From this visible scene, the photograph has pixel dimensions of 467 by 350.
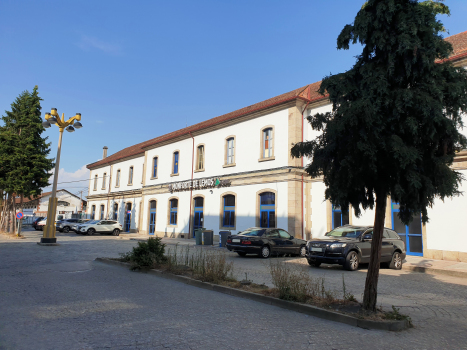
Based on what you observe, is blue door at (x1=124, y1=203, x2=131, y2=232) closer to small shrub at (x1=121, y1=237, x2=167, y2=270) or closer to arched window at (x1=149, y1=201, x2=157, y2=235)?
arched window at (x1=149, y1=201, x2=157, y2=235)

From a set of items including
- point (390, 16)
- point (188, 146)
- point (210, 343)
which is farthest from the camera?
point (188, 146)

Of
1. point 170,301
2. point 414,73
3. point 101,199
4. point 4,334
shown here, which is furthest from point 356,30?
point 101,199

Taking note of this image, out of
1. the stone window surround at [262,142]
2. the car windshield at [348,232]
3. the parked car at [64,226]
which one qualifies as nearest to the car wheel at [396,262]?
the car windshield at [348,232]

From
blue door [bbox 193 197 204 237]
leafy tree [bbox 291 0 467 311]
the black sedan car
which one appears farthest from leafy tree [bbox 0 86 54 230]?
leafy tree [bbox 291 0 467 311]

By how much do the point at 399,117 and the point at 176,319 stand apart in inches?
182

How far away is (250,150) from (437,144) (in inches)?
742

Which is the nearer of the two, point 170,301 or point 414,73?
point 414,73

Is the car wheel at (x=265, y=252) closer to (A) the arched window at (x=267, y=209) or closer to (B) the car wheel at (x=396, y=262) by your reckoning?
(B) the car wheel at (x=396, y=262)

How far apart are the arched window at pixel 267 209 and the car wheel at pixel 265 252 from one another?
5.50 meters

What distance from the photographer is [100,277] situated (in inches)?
381

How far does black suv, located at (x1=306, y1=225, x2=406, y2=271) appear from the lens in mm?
12367

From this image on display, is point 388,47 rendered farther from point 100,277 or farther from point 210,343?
point 100,277

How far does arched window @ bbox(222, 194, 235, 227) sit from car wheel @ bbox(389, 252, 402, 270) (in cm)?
1286

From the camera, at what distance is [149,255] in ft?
37.0
